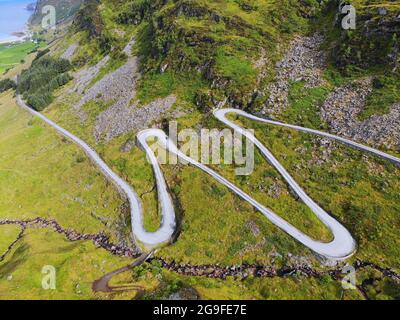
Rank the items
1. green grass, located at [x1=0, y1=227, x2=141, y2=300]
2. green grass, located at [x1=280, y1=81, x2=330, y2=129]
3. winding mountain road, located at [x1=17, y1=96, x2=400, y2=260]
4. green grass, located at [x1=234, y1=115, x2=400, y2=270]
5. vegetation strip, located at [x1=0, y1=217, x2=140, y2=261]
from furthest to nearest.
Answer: green grass, located at [x1=280, y1=81, x2=330, y2=129], vegetation strip, located at [x1=0, y1=217, x2=140, y2=261], winding mountain road, located at [x1=17, y1=96, x2=400, y2=260], green grass, located at [x1=234, y1=115, x2=400, y2=270], green grass, located at [x1=0, y1=227, x2=141, y2=300]

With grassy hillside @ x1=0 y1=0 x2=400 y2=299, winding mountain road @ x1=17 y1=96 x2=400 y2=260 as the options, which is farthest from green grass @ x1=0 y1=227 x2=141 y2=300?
winding mountain road @ x1=17 y1=96 x2=400 y2=260

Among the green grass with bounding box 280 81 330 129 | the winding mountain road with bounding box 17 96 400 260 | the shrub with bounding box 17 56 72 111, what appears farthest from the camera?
the shrub with bounding box 17 56 72 111

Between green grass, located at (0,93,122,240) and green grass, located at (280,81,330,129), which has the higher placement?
green grass, located at (280,81,330,129)

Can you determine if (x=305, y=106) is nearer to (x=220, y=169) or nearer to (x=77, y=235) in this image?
(x=220, y=169)

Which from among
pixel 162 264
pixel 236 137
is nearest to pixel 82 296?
pixel 162 264

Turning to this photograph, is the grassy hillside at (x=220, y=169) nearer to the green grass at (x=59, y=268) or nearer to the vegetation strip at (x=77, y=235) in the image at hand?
the green grass at (x=59, y=268)

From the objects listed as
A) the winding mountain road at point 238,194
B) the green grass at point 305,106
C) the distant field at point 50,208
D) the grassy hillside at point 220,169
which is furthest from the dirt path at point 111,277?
the green grass at point 305,106

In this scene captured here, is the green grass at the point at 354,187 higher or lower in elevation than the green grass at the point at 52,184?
higher

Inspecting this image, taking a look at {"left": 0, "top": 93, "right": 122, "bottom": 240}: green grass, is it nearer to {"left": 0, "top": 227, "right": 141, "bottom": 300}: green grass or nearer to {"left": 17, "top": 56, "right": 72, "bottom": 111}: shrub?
{"left": 0, "top": 227, "right": 141, "bottom": 300}: green grass

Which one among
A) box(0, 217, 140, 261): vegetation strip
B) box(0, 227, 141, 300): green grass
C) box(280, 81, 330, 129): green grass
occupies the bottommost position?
box(0, 217, 140, 261): vegetation strip
